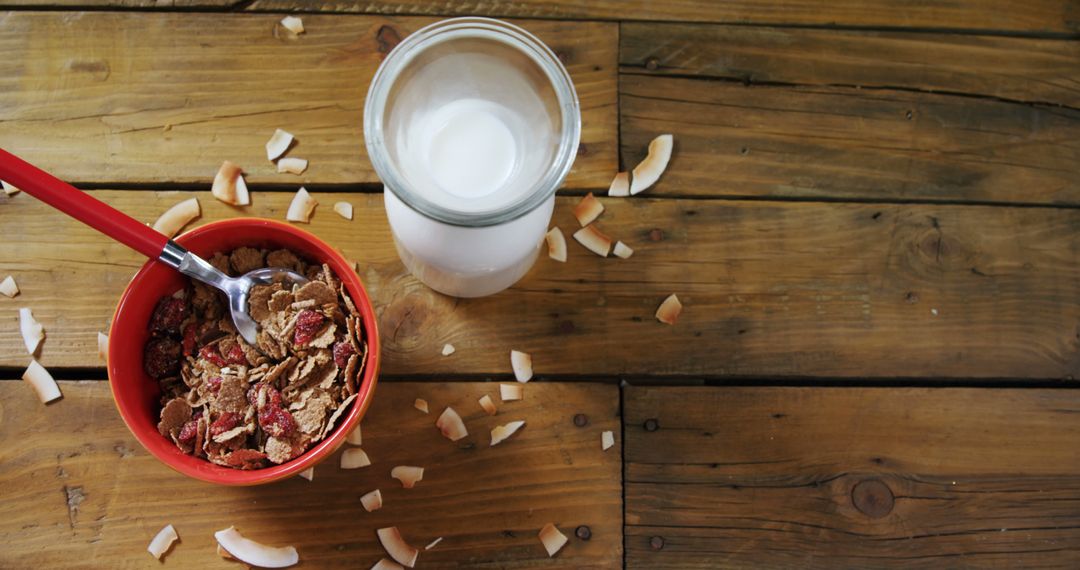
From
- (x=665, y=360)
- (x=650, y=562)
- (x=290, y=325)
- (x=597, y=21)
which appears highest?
(x=597, y=21)

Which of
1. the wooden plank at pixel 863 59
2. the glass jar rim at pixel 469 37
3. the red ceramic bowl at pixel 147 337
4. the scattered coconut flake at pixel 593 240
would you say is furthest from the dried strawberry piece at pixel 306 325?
the wooden plank at pixel 863 59

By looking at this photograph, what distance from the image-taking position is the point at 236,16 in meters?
0.76

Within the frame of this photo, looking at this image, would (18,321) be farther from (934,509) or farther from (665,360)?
(934,509)

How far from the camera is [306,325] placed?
24.6 inches

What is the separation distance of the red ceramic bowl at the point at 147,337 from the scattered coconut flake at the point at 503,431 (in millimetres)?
142

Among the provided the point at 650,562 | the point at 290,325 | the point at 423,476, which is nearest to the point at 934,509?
the point at 650,562

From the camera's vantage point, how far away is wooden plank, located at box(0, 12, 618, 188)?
74cm

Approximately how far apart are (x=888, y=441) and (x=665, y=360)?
0.74ft

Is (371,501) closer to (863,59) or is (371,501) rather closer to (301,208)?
(301,208)

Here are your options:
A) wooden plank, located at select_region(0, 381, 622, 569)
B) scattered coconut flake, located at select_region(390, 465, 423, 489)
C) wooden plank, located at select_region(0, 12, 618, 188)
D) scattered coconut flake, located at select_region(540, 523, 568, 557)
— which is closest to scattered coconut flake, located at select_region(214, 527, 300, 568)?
wooden plank, located at select_region(0, 381, 622, 569)

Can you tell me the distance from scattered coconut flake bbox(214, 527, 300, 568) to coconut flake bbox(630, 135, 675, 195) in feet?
1.49

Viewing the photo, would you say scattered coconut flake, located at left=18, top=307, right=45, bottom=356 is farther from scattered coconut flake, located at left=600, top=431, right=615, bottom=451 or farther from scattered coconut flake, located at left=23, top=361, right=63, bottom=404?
scattered coconut flake, located at left=600, top=431, right=615, bottom=451

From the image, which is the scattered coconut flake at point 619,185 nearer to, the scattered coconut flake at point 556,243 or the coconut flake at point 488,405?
the scattered coconut flake at point 556,243

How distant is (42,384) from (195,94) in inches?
11.7
